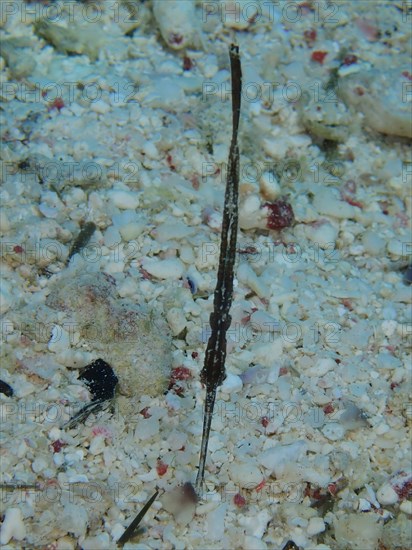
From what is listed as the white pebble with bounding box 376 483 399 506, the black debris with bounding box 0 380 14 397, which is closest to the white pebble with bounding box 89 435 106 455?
the black debris with bounding box 0 380 14 397

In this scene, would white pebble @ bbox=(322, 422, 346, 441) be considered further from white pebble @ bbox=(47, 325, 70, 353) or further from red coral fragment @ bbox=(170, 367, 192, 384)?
white pebble @ bbox=(47, 325, 70, 353)

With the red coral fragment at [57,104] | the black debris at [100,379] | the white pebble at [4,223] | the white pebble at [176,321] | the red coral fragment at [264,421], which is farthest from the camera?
the red coral fragment at [57,104]

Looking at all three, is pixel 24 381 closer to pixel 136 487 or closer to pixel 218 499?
pixel 136 487

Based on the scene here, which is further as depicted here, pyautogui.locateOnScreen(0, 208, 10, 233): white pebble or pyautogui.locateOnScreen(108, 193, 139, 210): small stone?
pyautogui.locateOnScreen(108, 193, 139, 210): small stone

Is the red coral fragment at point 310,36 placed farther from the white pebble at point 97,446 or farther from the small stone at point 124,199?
the white pebble at point 97,446

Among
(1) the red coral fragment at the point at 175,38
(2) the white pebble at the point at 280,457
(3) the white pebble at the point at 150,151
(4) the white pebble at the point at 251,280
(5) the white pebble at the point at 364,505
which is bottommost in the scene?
(5) the white pebble at the point at 364,505

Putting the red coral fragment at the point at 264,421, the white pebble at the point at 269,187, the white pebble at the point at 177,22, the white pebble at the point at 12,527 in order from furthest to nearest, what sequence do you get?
1. the white pebble at the point at 177,22
2. the white pebble at the point at 269,187
3. the red coral fragment at the point at 264,421
4. the white pebble at the point at 12,527

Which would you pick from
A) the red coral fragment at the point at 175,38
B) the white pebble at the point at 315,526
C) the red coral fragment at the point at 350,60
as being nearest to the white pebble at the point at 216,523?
the white pebble at the point at 315,526

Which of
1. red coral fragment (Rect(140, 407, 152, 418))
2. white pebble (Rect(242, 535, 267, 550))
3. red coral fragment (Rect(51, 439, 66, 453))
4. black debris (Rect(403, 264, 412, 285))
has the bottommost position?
white pebble (Rect(242, 535, 267, 550))
